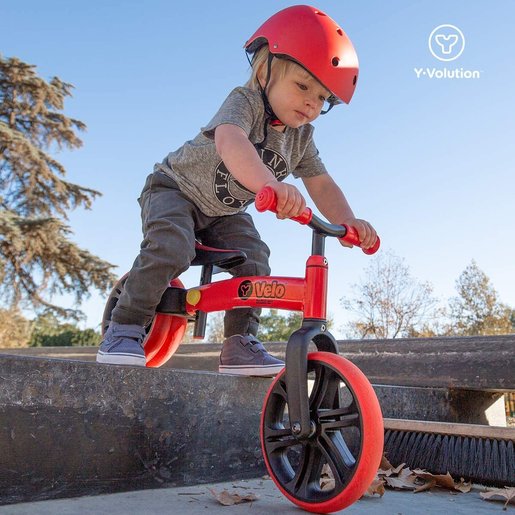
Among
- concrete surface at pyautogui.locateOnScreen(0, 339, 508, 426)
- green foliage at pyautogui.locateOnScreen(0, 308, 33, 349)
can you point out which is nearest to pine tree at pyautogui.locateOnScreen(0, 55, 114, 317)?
green foliage at pyautogui.locateOnScreen(0, 308, 33, 349)

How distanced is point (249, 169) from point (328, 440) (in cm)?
90

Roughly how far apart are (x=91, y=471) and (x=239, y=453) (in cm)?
61

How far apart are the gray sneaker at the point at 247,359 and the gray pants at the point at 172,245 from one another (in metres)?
0.07

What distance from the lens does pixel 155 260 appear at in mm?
2424

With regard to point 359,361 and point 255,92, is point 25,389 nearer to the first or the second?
point 255,92

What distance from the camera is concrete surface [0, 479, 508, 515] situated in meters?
1.56

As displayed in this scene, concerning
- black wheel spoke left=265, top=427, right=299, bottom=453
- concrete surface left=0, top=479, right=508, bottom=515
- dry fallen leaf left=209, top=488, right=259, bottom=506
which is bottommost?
concrete surface left=0, top=479, right=508, bottom=515

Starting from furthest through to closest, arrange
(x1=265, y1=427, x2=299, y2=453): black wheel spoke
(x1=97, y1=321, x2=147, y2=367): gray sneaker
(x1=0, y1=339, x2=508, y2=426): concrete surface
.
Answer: (x1=0, y1=339, x2=508, y2=426): concrete surface, (x1=97, y1=321, x2=147, y2=367): gray sneaker, (x1=265, y1=427, x2=299, y2=453): black wheel spoke

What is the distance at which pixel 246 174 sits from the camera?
1.99 meters

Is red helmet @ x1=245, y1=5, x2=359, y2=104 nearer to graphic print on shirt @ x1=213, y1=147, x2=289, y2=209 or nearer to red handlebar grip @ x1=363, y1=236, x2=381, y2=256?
graphic print on shirt @ x1=213, y1=147, x2=289, y2=209

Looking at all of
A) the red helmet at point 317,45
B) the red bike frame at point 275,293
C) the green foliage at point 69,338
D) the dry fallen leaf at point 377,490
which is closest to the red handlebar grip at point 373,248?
the red bike frame at point 275,293

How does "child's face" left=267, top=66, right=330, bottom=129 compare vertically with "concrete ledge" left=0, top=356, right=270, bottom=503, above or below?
above

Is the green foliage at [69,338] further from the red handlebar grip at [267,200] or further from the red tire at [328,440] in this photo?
the red handlebar grip at [267,200]

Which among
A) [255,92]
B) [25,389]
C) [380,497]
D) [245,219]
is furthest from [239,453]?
[255,92]
